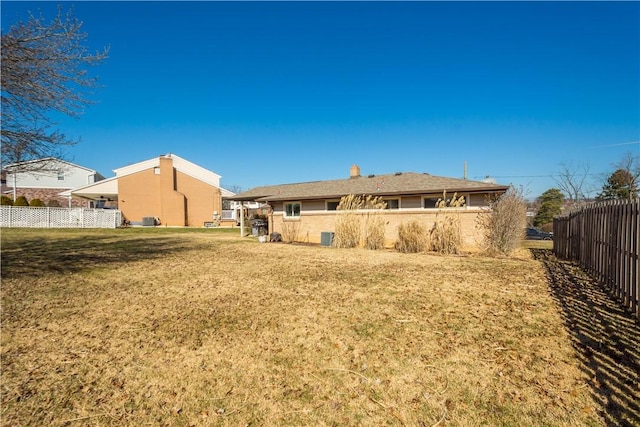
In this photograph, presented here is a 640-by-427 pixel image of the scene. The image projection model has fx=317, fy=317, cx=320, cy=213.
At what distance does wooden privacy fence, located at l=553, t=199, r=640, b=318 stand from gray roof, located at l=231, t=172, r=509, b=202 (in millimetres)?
4519

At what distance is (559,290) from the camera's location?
6418mm

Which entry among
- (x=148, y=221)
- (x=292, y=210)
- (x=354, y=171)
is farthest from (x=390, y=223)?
(x=148, y=221)

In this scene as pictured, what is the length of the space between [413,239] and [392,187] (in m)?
3.90

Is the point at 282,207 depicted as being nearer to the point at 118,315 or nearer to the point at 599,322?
the point at 118,315

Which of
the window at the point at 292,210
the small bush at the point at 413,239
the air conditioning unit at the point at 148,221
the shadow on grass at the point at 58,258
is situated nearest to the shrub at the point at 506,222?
the small bush at the point at 413,239

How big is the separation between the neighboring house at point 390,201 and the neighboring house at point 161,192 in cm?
1473

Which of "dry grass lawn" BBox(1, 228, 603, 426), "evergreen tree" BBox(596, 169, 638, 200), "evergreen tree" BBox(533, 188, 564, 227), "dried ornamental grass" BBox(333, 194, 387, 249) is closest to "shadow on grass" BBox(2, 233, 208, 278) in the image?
"dry grass lawn" BBox(1, 228, 603, 426)

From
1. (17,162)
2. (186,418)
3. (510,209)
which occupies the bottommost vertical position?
(186,418)

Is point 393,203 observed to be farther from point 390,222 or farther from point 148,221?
point 148,221

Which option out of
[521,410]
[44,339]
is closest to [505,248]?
[521,410]

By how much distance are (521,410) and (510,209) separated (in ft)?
35.7

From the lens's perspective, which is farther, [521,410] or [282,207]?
[282,207]

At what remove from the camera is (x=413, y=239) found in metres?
12.9

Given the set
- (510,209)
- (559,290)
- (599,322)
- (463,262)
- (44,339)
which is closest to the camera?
(44,339)
